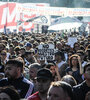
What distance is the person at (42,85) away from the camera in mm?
6015

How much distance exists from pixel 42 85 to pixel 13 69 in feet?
3.16

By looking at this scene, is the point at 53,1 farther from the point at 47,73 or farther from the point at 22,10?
the point at 47,73

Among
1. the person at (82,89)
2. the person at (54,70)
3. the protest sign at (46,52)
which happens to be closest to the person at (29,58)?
the protest sign at (46,52)

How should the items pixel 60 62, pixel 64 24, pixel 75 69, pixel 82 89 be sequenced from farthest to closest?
pixel 64 24 → pixel 60 62 → pixel 75 69 → pixel 82 89

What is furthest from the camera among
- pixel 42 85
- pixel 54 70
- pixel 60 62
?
pixel 60 62

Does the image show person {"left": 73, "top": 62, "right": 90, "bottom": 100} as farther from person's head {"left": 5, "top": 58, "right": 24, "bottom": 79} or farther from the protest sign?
the protest sign

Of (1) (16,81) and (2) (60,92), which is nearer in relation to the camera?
(2) (60,92)

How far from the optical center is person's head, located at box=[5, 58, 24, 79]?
6867 mm

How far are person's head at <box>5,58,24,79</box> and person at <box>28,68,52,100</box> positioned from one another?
665 mm

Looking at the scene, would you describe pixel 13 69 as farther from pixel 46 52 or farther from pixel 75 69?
pixel 46 52

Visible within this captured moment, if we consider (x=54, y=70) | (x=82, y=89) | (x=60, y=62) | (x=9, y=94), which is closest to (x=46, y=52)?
(x=60, y=62)

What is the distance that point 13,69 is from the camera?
22.7 feet

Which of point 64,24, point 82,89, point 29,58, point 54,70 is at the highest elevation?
point 82,89

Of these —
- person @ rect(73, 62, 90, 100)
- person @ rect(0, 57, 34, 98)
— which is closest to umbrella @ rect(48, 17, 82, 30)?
person @ rect(0, 57, 34, 98)
